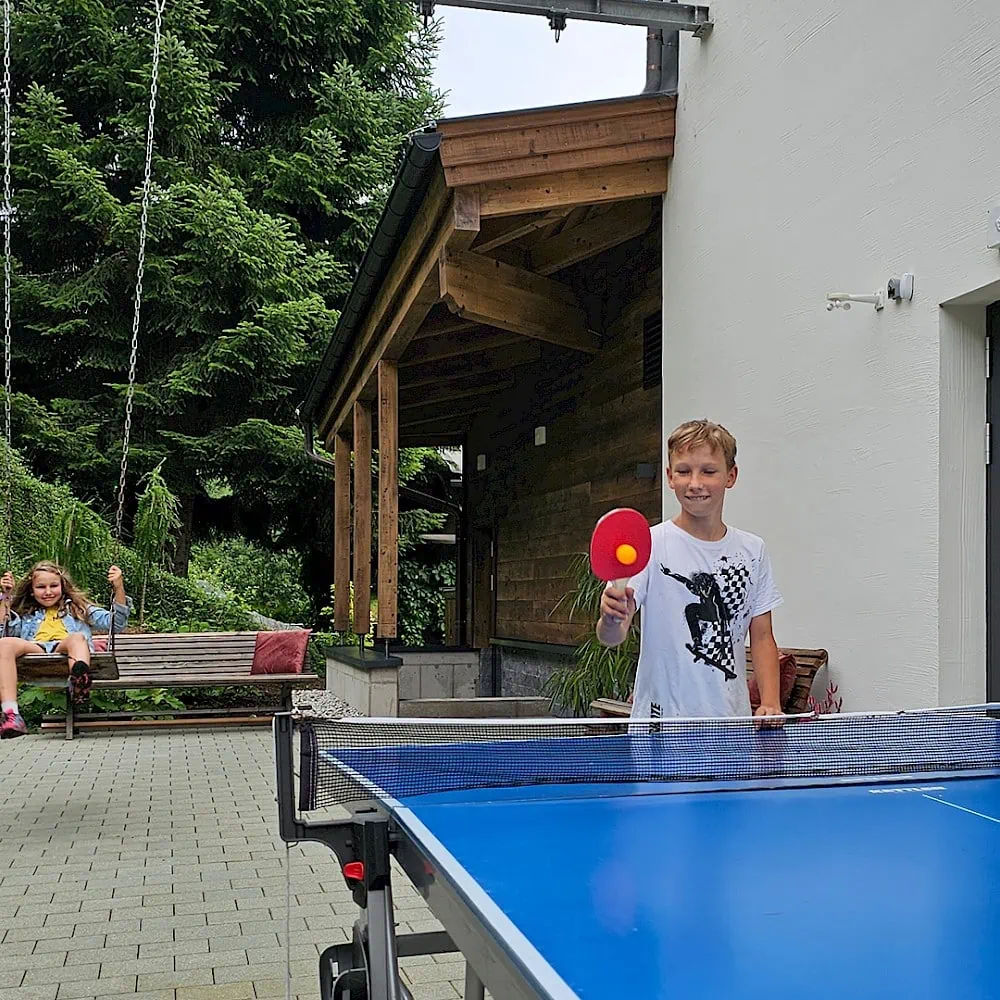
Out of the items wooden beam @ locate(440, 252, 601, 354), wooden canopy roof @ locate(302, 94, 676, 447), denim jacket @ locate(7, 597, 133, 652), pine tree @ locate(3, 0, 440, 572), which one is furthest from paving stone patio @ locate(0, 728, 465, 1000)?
pine tree @ locate(3, 0, 440, 572)

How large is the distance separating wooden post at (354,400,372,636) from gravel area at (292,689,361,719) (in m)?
0.86

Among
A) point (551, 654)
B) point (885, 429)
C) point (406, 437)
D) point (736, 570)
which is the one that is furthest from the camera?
point (406, 437)

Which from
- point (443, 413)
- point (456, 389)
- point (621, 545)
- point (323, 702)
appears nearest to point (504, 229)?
point (621, 545)

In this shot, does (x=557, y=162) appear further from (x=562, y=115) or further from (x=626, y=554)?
(x=626, y=554)

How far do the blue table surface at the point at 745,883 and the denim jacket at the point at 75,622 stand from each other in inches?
221

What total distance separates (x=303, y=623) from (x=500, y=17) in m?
15.8

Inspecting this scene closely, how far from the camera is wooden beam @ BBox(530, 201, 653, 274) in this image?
29.0ft

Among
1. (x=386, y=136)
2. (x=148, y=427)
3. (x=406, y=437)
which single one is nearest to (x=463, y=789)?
(x=406, y=437)

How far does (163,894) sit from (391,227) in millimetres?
5078

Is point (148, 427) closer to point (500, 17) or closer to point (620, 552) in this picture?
point (500, 17)

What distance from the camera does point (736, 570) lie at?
360 centimetres

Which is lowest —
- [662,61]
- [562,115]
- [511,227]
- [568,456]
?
[568,456]

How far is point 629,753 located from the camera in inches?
118

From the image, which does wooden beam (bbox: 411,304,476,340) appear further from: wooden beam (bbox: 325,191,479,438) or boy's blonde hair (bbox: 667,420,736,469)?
boy's blonde hair (bbox: 667,420,736,469)
